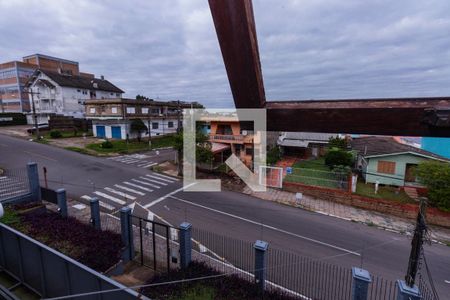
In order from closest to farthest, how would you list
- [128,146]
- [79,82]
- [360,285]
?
[360,285]
[128,146]
[79,82]

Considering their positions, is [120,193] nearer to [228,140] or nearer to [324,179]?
[228,140]

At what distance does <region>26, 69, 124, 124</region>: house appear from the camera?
42.5 m

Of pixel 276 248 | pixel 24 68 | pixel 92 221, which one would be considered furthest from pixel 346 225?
pixel 24 68

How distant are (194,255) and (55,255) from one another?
18.6 feet

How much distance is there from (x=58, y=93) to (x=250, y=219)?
149 feet

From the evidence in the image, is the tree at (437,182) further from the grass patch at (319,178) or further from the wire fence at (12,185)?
the wire fence at (12,185)

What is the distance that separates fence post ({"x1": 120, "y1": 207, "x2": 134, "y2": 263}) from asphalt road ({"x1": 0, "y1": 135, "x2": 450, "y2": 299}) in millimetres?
3668

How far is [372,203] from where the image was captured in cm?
1625

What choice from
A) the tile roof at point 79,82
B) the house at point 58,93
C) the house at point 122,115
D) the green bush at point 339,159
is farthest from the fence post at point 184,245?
the tile roof at point 79,82

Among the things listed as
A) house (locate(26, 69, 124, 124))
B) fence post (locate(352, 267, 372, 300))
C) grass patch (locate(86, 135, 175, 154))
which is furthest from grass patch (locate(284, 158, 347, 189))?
→ house (locate(26, 69, 124, 124))

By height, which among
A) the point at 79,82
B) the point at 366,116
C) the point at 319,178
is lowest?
the point at 319,178

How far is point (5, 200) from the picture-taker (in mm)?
11766

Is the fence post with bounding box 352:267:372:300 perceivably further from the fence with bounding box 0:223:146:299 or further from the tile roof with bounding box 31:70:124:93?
the tile roof with bounding box 31:70:124:93

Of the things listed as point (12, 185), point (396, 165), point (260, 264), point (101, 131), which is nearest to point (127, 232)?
point (260, 264)
